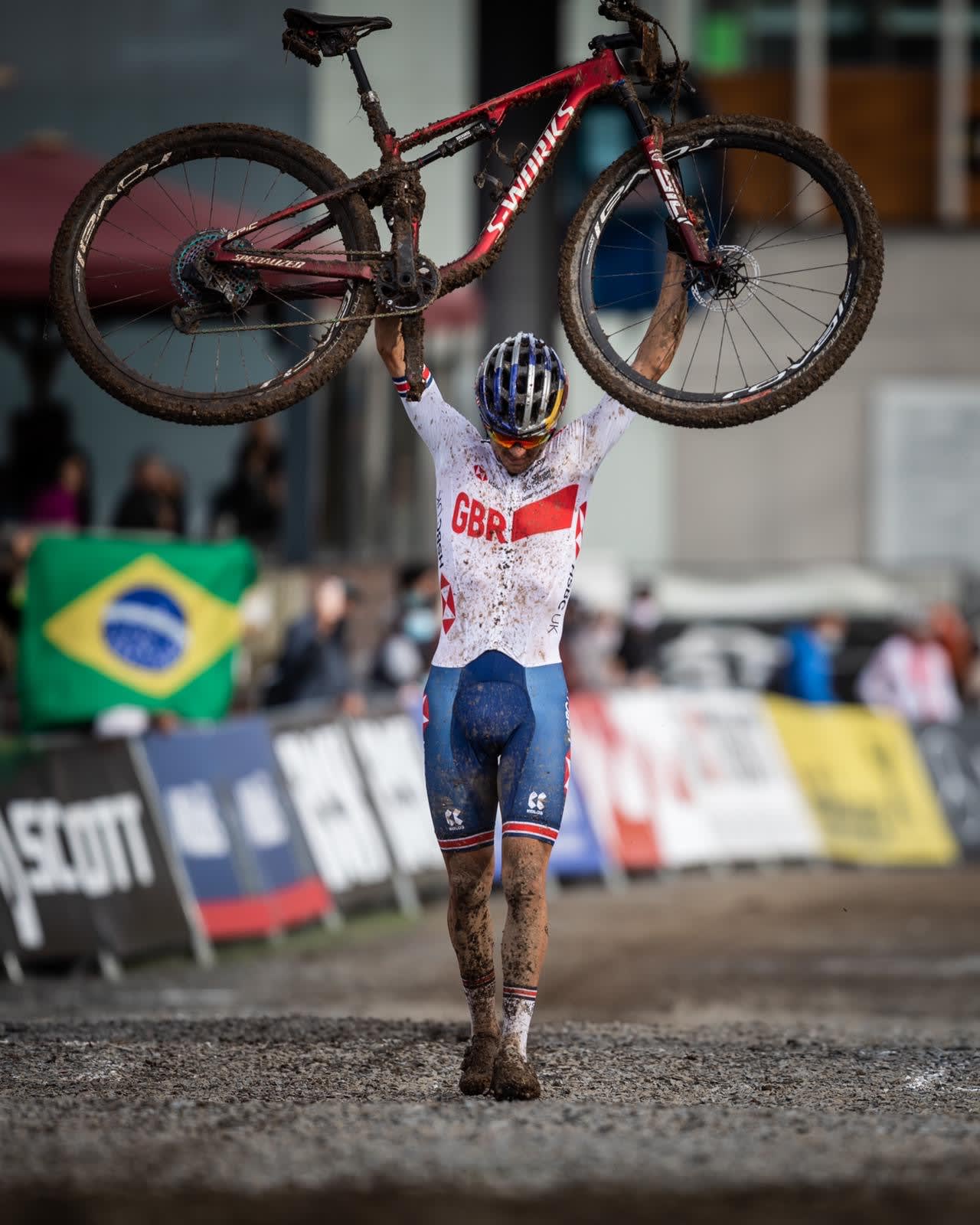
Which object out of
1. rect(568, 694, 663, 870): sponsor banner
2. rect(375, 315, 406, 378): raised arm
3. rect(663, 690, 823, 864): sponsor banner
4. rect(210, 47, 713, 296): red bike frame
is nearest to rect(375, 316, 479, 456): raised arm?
rect(375, 315, 406, 378): raised arm

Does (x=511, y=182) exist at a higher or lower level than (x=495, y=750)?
higher

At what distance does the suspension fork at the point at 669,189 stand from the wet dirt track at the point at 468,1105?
9.68 feet

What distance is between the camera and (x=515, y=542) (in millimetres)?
6590

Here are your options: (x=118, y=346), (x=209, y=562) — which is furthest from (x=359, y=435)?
(x=209, y=562)

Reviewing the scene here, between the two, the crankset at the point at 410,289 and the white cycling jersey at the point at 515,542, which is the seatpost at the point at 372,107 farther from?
the white cycling jersey at the point at 515,542

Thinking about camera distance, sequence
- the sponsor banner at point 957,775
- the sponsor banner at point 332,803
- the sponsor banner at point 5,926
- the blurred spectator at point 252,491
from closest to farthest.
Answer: the sponsor banner at point 5,926 → the sponsor banner at point 332,803 → the blurred spectator at point 252,491 → the sponsor banner at point 957,775

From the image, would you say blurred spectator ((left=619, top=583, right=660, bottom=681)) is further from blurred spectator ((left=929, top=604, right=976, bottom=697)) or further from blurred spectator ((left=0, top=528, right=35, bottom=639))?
blurred spectator ((left=0, top=528, right=35, bottom=639))

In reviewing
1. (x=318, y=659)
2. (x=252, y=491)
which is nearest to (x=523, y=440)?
(x=318, y=659)

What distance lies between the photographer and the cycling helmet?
646 centimetres

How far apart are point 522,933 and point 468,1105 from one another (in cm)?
74

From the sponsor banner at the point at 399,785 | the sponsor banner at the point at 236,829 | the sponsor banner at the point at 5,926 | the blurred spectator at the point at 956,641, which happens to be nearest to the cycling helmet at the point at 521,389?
the sponsor banner at the point at 5,926

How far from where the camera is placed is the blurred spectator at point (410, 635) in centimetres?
1516

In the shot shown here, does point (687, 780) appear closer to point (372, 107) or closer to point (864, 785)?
point (864, 785)

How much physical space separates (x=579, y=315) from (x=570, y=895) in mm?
9628
